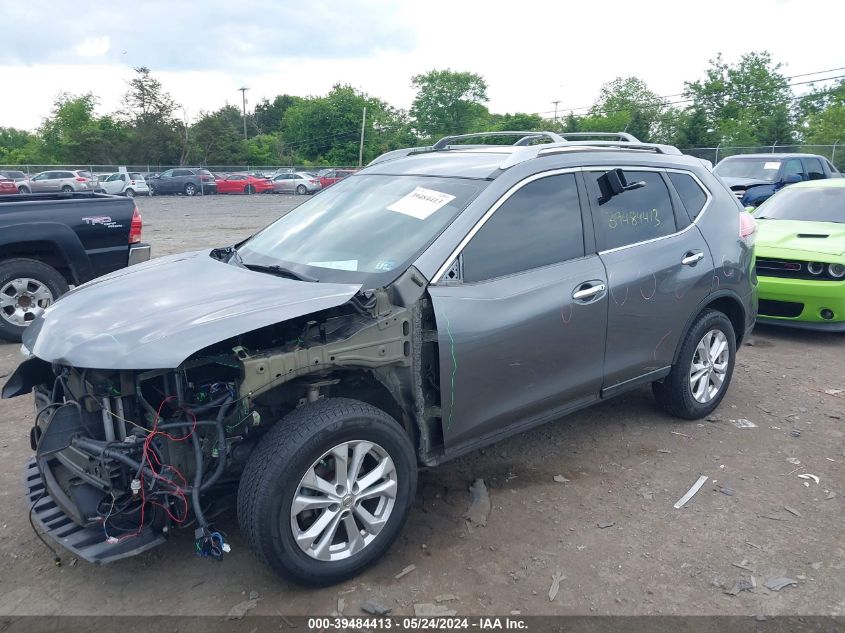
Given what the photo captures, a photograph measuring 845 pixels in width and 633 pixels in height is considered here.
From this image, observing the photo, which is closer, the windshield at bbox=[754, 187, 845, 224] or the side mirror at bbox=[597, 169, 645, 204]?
the side mirror at bbox=[597, 169, 645, 204]

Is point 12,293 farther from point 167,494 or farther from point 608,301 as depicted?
point 608,301

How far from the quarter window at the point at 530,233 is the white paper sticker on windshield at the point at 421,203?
0.31 m

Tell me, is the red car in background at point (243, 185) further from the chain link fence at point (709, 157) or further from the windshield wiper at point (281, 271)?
the windshield wiper at point (281, 271)

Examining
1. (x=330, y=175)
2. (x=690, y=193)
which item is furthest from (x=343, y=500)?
(x=330, y=175)

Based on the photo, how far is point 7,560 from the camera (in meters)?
3.24

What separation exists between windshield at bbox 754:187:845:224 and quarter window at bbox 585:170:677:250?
15.3 ft

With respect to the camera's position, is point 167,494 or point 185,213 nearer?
point 167,494

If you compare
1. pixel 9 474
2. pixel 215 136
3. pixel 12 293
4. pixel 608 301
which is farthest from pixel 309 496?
pixel 215 136

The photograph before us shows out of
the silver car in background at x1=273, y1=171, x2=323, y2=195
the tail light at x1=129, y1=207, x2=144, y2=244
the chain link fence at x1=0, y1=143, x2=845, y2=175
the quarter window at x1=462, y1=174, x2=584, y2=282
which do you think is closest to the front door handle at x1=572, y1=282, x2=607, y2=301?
the quarter window at x1=462, y1=174, x2=584, y2=282

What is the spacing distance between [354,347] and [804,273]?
19.0 feet

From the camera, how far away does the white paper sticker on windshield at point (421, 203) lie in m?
3.64

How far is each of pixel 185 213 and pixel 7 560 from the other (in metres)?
23.7

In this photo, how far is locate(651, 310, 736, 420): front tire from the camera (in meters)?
4.59

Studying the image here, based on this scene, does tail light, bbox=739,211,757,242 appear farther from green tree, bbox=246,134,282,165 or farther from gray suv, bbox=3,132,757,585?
green tree, bbox=246,134,282,165
